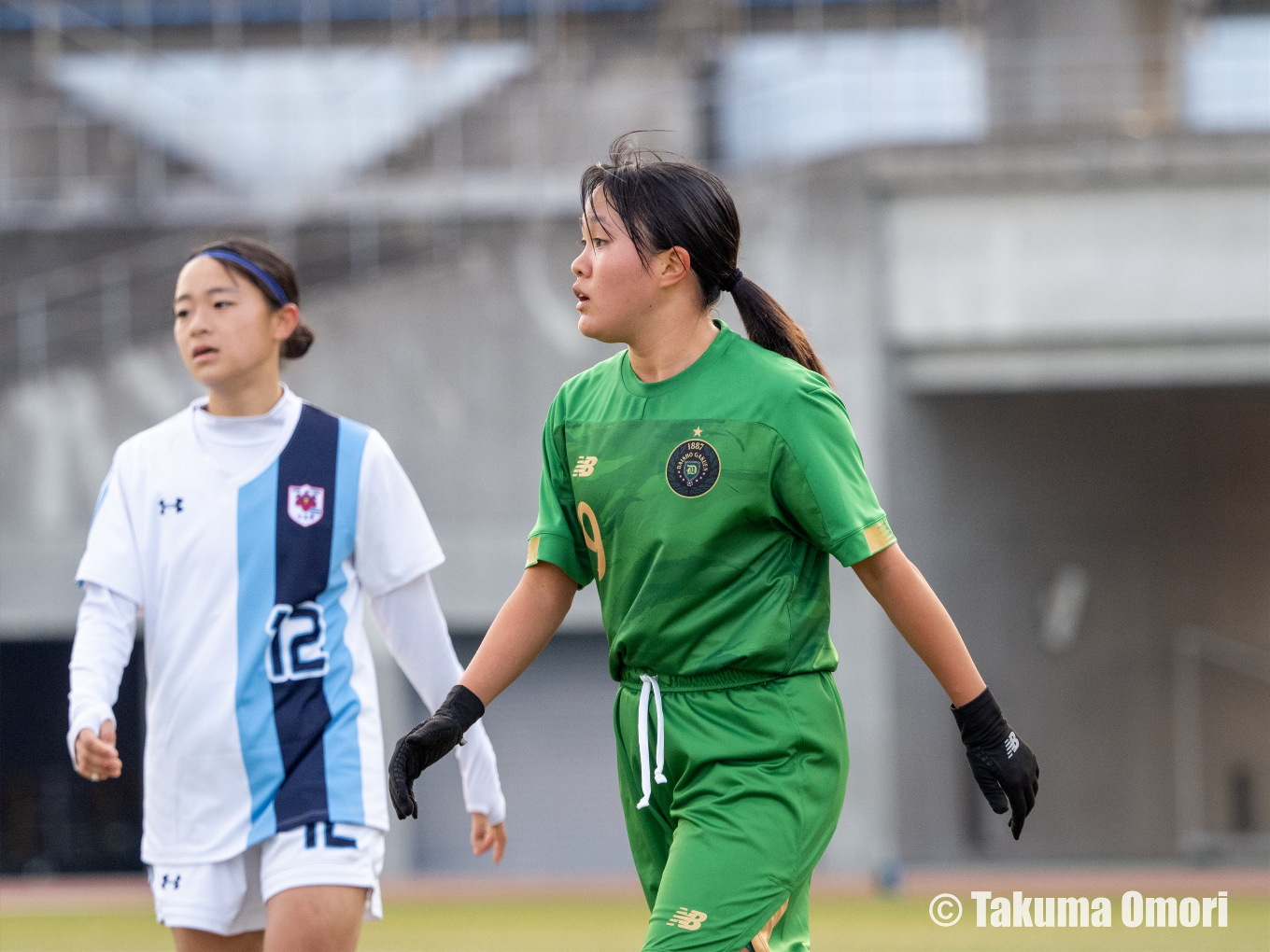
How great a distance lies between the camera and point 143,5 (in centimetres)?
2280

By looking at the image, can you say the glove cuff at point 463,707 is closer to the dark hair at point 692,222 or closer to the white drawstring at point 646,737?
the white drawstring at point 646,737

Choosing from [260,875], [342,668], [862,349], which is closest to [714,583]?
[342,668]

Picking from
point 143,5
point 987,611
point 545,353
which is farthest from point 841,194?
point 143,5

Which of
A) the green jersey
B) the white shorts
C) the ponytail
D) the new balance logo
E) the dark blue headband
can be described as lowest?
the white shorts

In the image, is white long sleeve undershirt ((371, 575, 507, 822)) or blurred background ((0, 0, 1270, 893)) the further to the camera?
blurred background ((0, 0, 1270, 893))

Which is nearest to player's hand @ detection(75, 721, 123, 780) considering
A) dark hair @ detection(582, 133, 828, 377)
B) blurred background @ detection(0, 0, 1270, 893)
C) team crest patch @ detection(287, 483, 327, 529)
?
team crest patch @ detection(287, 483, 327, 529)

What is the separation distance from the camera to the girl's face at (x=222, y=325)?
14.9 feet

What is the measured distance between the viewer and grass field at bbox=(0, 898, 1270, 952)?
1073 centimetres

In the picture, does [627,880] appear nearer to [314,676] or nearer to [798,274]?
[798,274]

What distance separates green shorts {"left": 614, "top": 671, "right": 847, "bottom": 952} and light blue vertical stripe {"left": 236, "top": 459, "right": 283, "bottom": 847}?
41.3 inches

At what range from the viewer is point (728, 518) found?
3.48m

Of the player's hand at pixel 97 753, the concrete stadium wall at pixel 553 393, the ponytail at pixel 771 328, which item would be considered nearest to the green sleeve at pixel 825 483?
the ponytail at pixel 771 328

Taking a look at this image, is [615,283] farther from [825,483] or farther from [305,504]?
[305,504]

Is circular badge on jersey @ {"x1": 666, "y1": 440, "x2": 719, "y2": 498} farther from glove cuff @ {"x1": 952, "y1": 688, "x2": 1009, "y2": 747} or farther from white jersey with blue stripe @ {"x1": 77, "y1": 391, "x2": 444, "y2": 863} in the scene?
white jersey with blue stripe @ {"x1": 77, "y1": 391, "x2": 444, "y2": 863}
